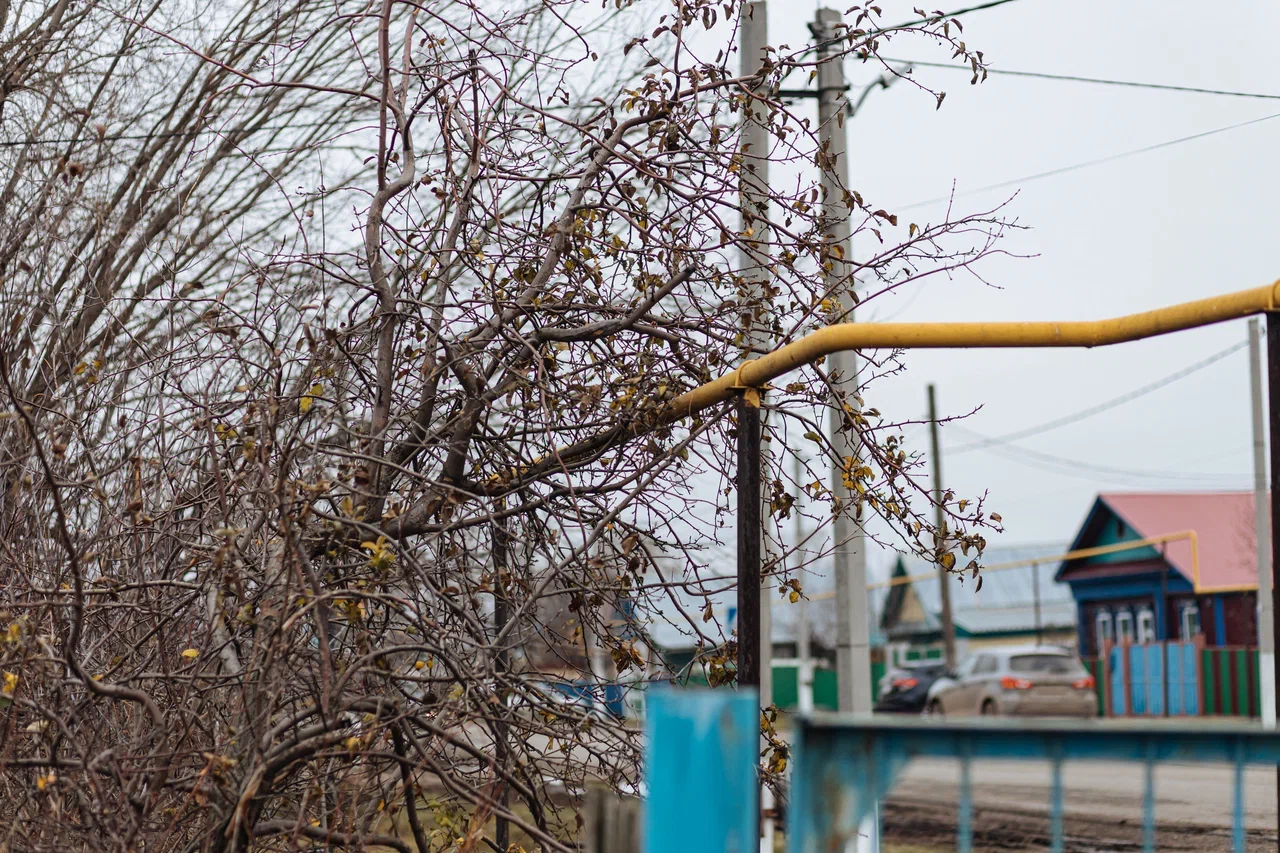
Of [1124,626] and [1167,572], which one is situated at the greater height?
[1167,572]

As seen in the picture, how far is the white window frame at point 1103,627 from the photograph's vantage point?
109 ft

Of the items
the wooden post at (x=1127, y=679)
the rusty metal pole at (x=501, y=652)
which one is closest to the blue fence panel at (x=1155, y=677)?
the wooden post at (x=1127, y=679)

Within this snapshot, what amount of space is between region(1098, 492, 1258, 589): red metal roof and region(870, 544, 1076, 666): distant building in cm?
650

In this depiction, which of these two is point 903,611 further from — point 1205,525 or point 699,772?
point 699,772

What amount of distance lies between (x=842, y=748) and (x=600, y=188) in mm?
3118

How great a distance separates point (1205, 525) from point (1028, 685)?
41.8 ft

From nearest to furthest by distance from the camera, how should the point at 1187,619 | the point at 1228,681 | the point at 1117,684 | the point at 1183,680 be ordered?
the point at 1228,681 < the point at 1183,680 < the point at 1117,684 < the point at 1187,619

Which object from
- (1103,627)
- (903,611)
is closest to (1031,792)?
(1103,627)

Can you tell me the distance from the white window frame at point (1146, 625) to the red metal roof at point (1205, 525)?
6.58ft

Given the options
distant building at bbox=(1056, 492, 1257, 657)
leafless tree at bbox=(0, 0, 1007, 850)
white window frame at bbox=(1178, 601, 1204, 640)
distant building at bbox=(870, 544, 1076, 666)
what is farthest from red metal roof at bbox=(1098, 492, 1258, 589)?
leafless tree at bbox=(0, 0, 1007, 850)

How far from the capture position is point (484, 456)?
484cm

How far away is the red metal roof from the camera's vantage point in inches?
1149

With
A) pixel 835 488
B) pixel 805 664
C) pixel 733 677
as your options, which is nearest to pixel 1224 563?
pixel 805 664

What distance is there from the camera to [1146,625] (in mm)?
31922
